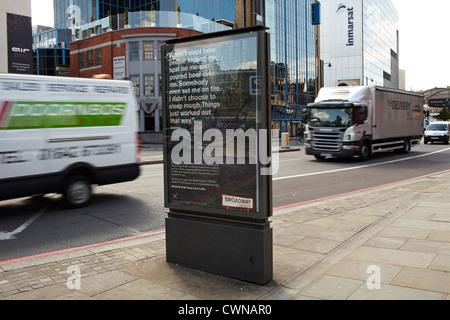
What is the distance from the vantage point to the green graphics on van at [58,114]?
7223 mm

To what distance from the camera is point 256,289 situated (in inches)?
159

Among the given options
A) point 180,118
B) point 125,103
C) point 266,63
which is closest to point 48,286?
point 180,118

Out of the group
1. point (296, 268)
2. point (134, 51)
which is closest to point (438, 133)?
point (134, 51)

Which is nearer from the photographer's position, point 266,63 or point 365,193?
point 266,63

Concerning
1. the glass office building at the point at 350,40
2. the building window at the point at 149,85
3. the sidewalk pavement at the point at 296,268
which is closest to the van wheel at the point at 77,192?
the sidewalk pavement at the point at 296,268

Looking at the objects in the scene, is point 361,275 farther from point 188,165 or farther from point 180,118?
point 180,118

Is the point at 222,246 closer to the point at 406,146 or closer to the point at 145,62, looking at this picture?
the point at 406,146

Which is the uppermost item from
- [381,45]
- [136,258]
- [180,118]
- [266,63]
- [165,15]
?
[381,45]

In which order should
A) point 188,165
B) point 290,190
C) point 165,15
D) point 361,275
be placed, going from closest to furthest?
point 361,275 < point 188,165 < point 290,190 < point 165,15

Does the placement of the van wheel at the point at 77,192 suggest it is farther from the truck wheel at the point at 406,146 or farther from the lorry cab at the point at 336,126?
the truck wheel at the point at 406,146

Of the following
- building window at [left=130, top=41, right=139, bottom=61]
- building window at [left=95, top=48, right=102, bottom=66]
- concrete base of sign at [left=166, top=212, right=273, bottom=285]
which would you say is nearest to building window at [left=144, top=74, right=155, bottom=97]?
building window at [left=130, top=41, right=139, bottom=61]

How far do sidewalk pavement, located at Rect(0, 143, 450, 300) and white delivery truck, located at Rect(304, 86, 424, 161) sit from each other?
37.0 ft
